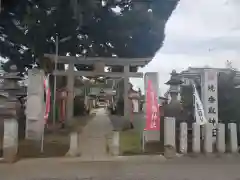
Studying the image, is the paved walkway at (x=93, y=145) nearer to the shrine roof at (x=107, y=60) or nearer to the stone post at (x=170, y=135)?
the stone post at (x=170, y=135)

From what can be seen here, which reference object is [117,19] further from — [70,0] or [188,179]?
[188,179]

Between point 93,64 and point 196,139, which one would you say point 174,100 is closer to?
point 196,139

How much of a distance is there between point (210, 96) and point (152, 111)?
211cm

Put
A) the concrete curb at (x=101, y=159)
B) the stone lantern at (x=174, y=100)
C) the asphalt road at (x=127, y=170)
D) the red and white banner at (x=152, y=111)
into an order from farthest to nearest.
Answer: the stone lantern at (x=174, y=100) → the red and white banner at (x=152, y=111) → the concrete curb at (x=101, y=159) → the asphalt road at (x=127, y=170)

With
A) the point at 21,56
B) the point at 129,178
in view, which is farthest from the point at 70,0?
the point at 129,178

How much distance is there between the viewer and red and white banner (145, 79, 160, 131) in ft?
38.1

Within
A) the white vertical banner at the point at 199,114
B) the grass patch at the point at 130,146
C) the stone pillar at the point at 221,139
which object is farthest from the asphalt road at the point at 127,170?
the white vertical banner at the point at 199,114

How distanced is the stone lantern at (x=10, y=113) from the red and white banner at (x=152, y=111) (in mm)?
4216

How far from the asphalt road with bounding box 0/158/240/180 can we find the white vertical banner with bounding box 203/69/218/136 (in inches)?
74.3

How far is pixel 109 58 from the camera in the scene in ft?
58.4

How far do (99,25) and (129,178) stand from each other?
1004 cm

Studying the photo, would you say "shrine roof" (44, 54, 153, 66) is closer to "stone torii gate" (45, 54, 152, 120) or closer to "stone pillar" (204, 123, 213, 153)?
"stone torii gate" (45, 54, 152, 120)

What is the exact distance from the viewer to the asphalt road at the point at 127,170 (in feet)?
26.8

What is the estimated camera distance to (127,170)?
29.2ft
